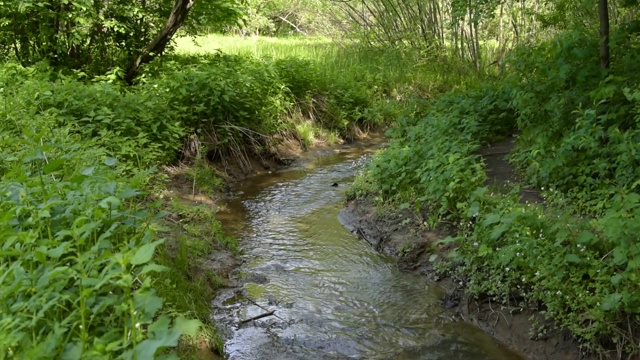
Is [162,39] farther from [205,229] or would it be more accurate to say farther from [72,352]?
[72,352]

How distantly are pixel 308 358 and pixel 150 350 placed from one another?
2.43 meters

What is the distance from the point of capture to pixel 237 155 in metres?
9.77

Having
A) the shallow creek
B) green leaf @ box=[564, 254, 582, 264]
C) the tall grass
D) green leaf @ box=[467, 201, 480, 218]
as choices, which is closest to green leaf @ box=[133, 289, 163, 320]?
the shallow creek

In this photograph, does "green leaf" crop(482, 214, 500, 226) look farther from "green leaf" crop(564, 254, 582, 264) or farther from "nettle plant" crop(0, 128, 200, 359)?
"nettle plant" crop(0, 128, 200, 359)

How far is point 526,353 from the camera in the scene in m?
4.35

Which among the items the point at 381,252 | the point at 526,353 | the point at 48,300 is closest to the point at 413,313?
the point at 526,353

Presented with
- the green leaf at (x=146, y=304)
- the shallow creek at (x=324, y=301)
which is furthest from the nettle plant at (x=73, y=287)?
the shallow creek at (x=324, y=301)

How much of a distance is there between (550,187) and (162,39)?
7.32m

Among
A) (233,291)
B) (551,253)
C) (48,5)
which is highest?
(48,5)

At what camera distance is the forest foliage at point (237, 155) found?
2.70 metres

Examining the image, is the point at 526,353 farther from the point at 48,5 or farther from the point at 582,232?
the point at 48,5

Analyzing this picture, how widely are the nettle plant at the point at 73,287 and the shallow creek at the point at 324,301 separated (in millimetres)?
1741

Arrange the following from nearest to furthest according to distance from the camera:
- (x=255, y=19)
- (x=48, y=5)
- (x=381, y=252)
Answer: (x=381, y=252) → (x=48, y=5) → (x=255, y=19)

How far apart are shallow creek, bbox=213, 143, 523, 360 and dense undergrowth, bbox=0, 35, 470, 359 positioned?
38cm
